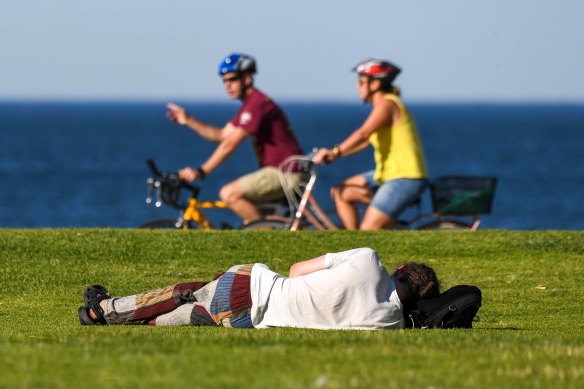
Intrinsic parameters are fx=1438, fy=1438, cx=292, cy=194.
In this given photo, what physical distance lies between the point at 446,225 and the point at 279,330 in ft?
19.7

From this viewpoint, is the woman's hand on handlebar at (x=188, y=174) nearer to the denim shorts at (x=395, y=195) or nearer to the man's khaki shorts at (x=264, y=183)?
the man's khaki shorts at (x=264, y=183)

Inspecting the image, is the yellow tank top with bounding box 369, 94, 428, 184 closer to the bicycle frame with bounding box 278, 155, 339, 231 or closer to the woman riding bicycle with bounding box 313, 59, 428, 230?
the woman riding bicycle with bounding box 313, 59, 428, 230

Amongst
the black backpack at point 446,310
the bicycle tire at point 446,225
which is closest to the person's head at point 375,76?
the bicycle tire at point 446,225

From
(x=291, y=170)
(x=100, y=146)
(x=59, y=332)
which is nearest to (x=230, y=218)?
(x=291, y=170)

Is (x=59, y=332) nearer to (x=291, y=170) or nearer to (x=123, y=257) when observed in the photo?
(x=123, y=257)

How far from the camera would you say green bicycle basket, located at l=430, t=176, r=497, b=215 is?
15.4 meters

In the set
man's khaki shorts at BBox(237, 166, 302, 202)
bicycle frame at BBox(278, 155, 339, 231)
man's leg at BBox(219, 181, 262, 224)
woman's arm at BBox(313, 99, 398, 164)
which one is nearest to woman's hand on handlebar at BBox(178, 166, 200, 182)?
man's leg at BBox(219, 181, 262, 224)

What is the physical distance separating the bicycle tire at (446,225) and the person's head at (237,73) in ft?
7.96

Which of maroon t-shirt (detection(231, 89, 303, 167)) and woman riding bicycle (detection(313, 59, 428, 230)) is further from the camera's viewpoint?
maroon t-shirt (detection(231, 89, 303, 167))

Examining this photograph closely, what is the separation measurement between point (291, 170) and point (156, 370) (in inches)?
318

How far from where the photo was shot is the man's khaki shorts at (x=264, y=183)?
49.4 ft

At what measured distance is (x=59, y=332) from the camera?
9.72 meters

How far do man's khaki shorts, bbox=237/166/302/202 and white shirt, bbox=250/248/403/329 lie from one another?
5.06m

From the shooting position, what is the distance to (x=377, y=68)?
1498cm
